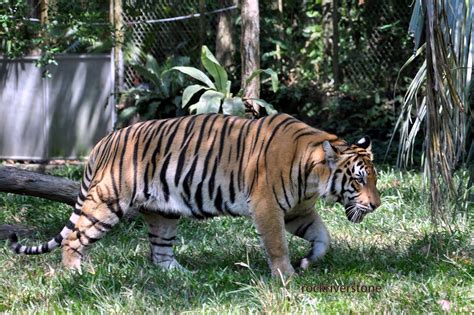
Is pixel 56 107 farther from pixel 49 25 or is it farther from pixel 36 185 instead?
pixel 36 185

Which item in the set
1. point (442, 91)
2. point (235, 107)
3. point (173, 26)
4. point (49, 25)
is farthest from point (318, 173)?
point (173, 26)

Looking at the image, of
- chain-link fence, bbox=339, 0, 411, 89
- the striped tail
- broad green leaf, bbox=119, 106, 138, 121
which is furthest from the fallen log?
chain-link fence, bbox=339, 0, 411, 89

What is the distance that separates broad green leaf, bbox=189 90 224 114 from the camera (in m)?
11.1

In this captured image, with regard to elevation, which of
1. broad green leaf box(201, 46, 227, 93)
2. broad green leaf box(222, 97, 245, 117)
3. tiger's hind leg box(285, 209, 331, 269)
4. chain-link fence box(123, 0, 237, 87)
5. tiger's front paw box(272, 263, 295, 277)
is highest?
chain-link fence box(123, 0, 237, 87)

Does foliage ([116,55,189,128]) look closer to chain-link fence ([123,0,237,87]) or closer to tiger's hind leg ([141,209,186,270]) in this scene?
chain-link fence ([123,0,237,87])

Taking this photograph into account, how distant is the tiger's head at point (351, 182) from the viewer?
6.09m

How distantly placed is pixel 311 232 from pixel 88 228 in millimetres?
1686

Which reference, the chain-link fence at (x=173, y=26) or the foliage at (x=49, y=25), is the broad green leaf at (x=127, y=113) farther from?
the foliage at (x=49, y=25)

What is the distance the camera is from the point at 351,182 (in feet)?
20.0

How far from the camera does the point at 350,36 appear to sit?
14.0 m

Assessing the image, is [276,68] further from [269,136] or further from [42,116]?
[269,136]

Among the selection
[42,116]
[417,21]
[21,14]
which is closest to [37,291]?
[417,21]

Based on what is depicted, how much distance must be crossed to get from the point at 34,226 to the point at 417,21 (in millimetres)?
4111

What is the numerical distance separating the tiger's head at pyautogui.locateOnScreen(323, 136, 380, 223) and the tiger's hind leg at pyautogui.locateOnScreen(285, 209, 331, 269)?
0.36 m
